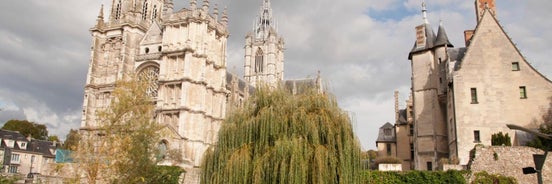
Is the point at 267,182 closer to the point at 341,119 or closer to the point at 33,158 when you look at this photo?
the point at 341,119

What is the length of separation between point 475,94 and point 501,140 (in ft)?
10.2

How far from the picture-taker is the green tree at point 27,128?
5340 centimetres

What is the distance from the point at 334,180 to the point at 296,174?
1.20 metres

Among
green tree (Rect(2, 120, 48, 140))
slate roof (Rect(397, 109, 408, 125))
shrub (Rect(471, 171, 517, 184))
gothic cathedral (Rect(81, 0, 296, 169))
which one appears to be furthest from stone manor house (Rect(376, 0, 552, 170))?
green tree (Rect(2, 120, 48, 140))

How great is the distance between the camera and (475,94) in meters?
22.6

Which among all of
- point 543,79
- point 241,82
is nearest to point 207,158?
point 543,79

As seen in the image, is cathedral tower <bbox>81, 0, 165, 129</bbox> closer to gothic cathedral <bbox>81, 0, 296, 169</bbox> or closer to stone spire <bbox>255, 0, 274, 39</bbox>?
gothic cathedral <bbox>81, 0, 296, 169</bbox>

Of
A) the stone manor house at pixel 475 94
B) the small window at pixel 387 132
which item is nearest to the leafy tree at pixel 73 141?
the stone manor house at pixel 475 94

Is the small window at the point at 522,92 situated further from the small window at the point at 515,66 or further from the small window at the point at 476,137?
the small window at the point at 476,137

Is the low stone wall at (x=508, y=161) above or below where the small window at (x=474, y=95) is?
below

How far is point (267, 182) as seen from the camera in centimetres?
1177

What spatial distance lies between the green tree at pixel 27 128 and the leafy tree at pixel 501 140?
51946mm

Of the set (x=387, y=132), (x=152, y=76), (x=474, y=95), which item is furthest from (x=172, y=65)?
(x=474, y=95)

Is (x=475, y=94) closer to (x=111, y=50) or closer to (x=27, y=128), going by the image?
(x=111, y=50)
